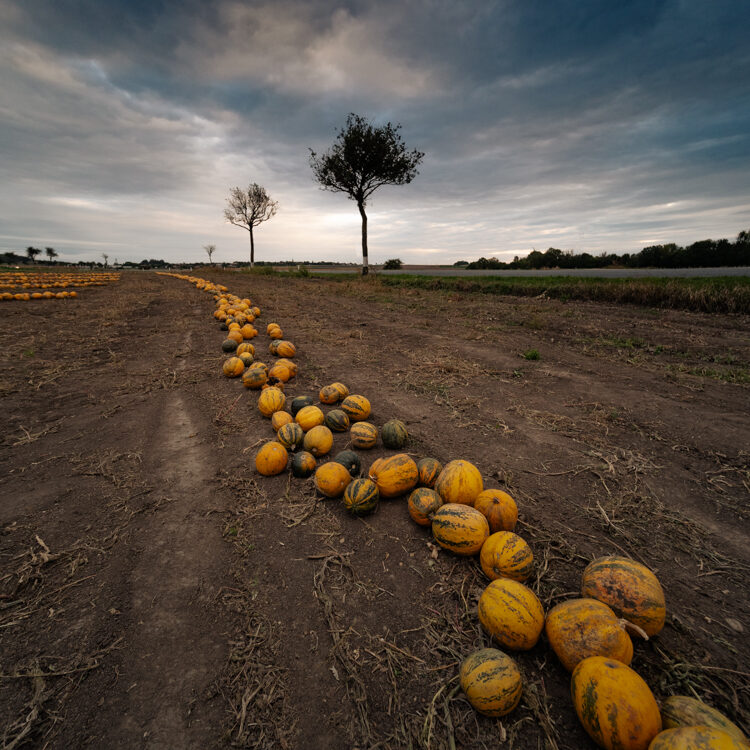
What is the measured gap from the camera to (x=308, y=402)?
470 centimetres

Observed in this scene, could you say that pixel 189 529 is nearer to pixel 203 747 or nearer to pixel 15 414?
pixel 203 747

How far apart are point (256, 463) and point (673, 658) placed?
11.9 feet

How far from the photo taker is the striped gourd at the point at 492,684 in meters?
1.67

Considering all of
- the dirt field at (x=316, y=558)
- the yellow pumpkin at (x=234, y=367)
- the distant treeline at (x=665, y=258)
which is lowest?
the dirt field at (x=316, y=558)

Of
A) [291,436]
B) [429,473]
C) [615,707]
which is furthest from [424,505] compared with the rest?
[291,436]

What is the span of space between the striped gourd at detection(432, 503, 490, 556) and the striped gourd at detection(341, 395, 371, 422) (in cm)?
210

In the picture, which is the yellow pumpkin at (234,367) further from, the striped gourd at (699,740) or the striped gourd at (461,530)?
the striped gourd at (699,740)

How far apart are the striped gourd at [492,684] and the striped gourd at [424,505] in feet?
3.42

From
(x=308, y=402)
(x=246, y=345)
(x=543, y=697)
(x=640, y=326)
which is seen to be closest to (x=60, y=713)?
(x=543, y=697)

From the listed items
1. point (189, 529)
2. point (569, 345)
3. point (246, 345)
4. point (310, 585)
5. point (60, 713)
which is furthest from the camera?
point (569, 345)

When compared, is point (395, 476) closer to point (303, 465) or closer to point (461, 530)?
point (461, 530)

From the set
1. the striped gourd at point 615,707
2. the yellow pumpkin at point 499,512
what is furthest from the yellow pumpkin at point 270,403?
the striped gourd at point 615,707

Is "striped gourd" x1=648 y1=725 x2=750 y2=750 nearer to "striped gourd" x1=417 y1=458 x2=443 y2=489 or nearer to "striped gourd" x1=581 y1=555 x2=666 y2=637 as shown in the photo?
"striped gourd" x1=581 y1=555 x2=666 y2=637

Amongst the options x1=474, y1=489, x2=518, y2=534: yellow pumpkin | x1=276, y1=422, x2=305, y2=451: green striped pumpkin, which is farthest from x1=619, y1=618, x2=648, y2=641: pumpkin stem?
x1=276, y1=422, x2=305, y2=451: green striped pumpkin
